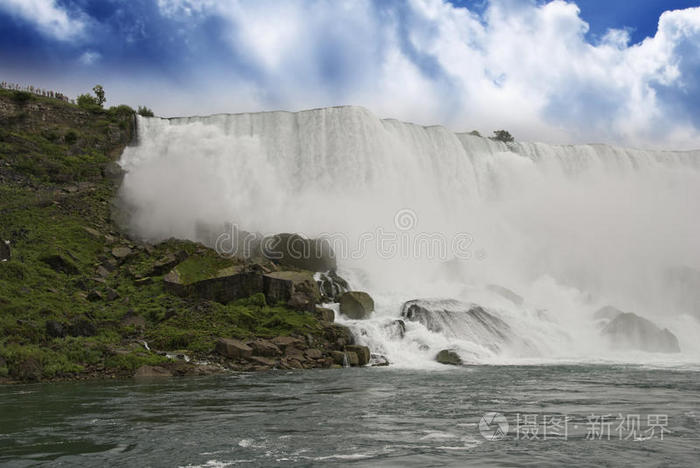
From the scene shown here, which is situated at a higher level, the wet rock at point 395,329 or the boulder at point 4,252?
the boulder at point 4,252

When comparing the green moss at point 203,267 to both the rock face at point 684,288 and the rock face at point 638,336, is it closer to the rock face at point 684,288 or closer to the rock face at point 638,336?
the rock face at point 638,336

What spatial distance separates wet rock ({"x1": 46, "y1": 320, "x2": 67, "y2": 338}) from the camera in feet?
68.1

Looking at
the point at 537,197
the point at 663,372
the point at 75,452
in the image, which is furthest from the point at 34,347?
the point at 537,197

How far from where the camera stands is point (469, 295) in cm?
3400

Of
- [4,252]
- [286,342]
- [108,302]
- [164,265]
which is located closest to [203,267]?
[164,265]

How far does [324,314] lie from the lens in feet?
86.3

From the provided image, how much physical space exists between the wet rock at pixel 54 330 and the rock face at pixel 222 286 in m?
5.87

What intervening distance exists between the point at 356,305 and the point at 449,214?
2048 centimetres

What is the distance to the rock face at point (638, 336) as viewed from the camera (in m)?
30.2

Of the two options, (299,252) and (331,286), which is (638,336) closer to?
(331,286)

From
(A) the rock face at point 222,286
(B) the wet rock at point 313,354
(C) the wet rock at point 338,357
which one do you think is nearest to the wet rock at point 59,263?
(A) the rock face at point 222,286

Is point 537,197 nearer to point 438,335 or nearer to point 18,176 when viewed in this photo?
point 438,335

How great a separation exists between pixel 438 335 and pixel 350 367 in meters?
5.17

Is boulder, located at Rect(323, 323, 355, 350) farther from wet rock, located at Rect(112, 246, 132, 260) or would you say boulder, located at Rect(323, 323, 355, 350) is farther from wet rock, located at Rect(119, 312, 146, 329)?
wet rock, located at Rect(112, 246, 132, 260)
